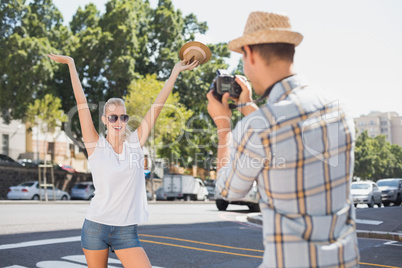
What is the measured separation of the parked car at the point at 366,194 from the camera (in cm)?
2558

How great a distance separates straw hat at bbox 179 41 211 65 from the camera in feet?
9.80

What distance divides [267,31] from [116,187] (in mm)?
1854

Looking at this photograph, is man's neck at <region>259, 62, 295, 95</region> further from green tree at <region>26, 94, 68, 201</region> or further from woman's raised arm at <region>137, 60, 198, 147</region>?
green tree at <region>26, 94, 68, 201</region>

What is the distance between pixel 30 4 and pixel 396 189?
29.3 meters

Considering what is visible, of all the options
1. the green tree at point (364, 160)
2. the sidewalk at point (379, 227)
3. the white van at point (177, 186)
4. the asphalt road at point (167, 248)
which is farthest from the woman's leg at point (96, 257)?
the green tree at point (364, 160)

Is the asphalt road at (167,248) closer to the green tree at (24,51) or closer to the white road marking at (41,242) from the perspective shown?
the white road marking at (41,242)

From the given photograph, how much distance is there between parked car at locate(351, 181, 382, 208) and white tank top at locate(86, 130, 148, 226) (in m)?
23.5

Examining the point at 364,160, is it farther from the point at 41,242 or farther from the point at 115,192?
the point at 115,192

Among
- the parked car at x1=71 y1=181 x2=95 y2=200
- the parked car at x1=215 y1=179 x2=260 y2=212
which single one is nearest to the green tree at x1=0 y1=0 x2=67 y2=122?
the parked car at x1=71 y1=181 x2=95 y2=200

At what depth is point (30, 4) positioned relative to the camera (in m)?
34.1

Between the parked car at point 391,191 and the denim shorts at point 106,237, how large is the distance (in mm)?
28742

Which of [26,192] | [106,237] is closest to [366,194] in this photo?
[26,192]

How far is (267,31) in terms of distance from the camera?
6.18 ft

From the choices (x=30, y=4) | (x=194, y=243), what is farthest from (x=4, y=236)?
(x=30, y=4)
